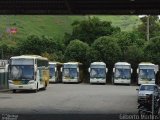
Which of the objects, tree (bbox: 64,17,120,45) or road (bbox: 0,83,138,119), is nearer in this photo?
road (bbox: 0,83,138,119)

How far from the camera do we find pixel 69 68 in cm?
7394

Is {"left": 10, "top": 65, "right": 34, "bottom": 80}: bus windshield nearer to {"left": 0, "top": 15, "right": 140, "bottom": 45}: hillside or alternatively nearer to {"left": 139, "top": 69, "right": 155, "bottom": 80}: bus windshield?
{"left": 139, "top": 69, "right": 155, "bottom": 80}: bus windshield

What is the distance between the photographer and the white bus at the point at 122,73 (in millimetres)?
71062

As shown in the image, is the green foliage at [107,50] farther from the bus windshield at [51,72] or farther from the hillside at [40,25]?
the hillside at [40,25]

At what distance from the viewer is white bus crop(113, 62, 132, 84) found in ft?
233

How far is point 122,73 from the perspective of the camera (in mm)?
71000

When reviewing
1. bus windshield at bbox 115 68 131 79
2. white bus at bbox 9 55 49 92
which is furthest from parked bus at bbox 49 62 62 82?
white bus at bbox 9 55 49 92

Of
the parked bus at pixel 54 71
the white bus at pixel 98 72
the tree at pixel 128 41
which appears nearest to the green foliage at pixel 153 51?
the tree at pixel 128 41

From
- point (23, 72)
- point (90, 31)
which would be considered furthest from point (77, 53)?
Answer: point (23, 72)

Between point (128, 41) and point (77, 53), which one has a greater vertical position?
point (128, 41)

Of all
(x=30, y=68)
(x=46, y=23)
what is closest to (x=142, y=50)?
(x=30, y=68)

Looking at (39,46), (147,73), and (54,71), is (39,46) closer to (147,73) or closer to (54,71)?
(54,71)
